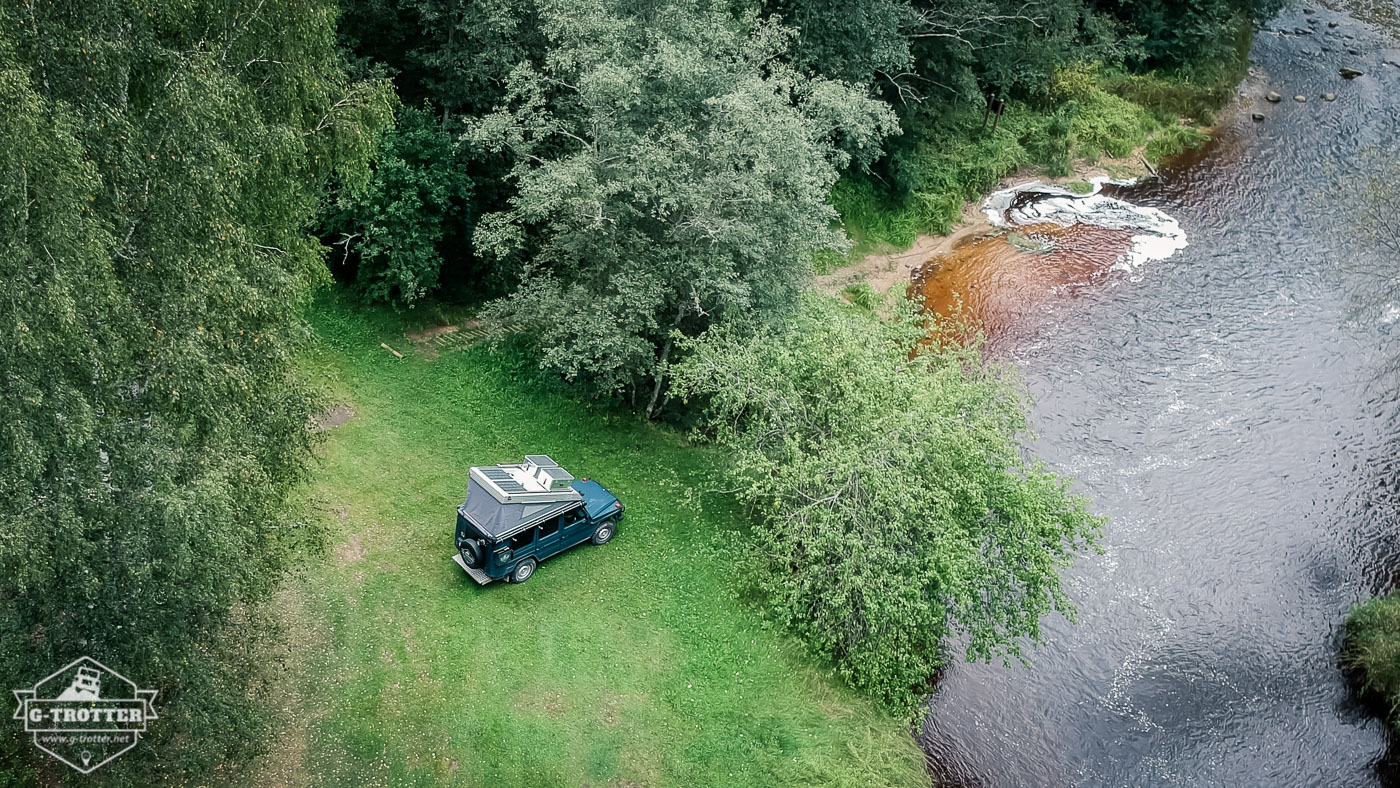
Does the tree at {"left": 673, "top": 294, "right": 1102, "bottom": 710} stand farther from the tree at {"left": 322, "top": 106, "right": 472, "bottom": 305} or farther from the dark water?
the tree at {"left": 322, "top": 106, "right": 472, "bottom": 305}

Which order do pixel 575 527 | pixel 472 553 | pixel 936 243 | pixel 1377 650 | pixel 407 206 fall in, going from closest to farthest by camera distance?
pixel 472 553, pixel 575 527, pixel 1377 650, pixel 407 206, pixel 936 243

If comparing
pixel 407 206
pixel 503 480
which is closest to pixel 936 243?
pixel 407 206

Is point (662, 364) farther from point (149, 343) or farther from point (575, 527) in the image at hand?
point (149, 343)

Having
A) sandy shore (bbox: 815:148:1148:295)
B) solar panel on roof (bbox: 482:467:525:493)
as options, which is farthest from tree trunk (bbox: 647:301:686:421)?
sandy shore (bbox: 815:148:1148:295)

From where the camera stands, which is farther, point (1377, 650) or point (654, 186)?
point (1377, 650)

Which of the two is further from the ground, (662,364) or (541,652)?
(662,364)

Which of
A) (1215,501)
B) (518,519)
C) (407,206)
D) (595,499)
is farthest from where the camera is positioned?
(1215,501)

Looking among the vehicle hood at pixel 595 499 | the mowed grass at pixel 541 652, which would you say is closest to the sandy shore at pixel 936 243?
the mowed grass at pixel 541 652

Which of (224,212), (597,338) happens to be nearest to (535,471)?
(597,338)
